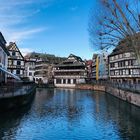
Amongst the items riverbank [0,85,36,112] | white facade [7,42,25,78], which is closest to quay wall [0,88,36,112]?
riverbank [0,85,36,112]

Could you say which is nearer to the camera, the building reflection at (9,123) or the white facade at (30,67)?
the building reflection at (9,123)

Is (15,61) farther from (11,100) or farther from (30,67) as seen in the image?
(11,100)

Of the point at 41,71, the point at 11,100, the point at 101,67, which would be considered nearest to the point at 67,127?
the point at 11,100

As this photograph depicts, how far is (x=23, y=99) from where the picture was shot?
3462 centimetres

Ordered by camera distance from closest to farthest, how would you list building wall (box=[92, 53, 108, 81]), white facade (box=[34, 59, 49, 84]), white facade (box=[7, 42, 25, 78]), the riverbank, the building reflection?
the building reflection < the riverbank < white facade (box=[7, 42, 25, 78]) < building wall (box=[92, 53, 108, 81]) < white facade (box=[34, 59, 49, 84])

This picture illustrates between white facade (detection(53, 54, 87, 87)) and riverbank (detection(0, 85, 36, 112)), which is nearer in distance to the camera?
riverbank (detection(0, 85, 36, 112))

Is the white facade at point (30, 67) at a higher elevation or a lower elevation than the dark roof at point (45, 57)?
lower

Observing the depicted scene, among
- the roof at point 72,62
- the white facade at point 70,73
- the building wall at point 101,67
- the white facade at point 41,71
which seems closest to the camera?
the building wall at point 101,67

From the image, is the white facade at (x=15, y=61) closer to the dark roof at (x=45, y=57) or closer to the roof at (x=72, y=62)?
Answer: the roof at (x=72, y=62)

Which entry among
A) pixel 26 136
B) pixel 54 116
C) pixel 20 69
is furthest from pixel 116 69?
pixel 26 136

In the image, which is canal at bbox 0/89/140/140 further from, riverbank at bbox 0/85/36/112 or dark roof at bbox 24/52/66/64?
dark roof at bbox 24/52/66/64

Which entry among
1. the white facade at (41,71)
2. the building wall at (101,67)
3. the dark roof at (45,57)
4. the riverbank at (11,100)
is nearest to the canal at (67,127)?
the riverbank at (11,100)

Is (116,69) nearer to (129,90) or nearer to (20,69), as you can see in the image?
(20,69)

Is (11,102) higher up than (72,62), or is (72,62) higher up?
(72,62)
